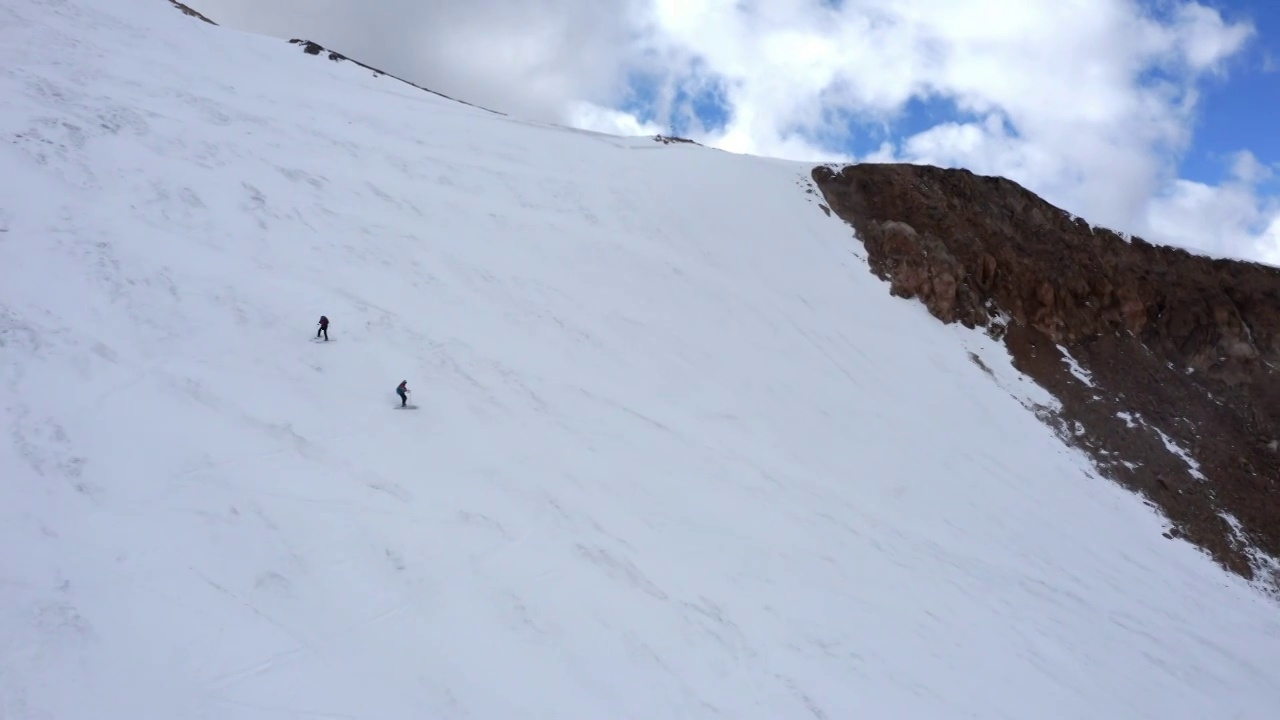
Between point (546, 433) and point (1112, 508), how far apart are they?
1621 centimetres

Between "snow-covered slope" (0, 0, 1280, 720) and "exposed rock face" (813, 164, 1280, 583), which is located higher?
"exposed rock face" (813, 164, 1280, 583)

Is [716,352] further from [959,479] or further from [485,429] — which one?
[485,429]

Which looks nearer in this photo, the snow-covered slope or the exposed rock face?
the snow-covered slope

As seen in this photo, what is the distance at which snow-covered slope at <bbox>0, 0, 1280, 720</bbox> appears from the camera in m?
7.48

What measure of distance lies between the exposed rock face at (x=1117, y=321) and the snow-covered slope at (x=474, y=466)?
2.19 m

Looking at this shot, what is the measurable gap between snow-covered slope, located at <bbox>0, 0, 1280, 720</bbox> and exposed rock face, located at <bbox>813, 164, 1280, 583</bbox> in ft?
7.18

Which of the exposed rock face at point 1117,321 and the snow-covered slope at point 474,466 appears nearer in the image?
the snow-covered slope at point 474,466

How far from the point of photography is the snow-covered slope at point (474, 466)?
24.5 feet

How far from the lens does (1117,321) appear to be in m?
26.9

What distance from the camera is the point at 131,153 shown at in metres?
15.7

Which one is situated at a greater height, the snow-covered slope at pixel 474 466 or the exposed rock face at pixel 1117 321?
the exposed rock face at pixel 1117 321

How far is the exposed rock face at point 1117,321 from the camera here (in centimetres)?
2072

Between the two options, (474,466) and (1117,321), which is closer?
(474,466)

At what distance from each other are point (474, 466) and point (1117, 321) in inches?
1057
